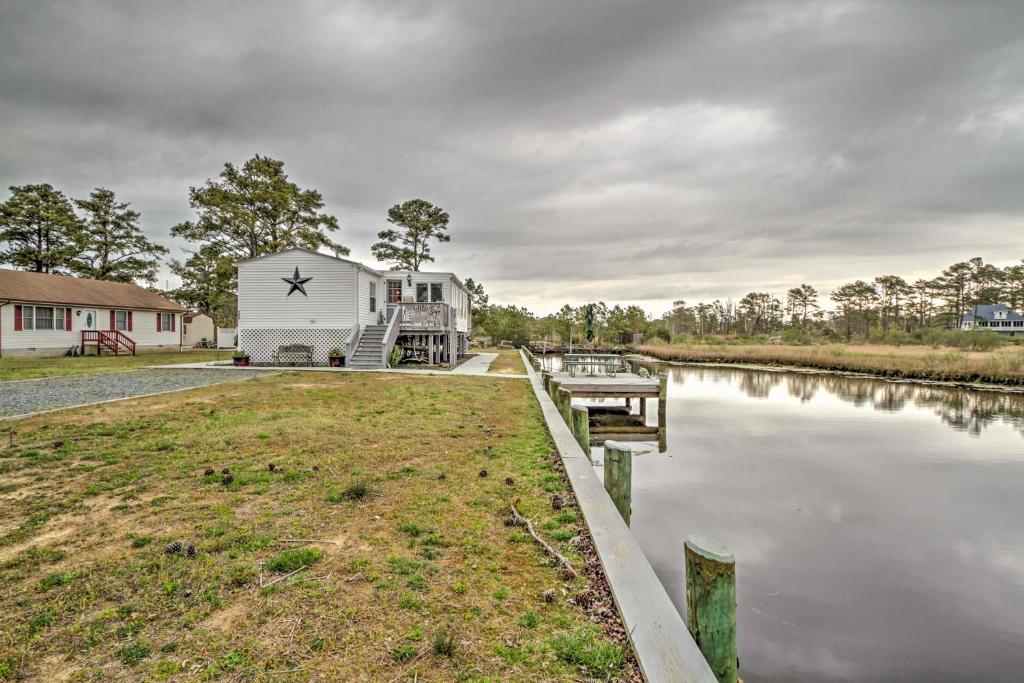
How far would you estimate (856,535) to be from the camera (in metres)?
6.42

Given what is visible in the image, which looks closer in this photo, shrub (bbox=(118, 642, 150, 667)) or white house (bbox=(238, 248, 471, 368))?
shrub (bbox=(118, 642, 150, 667))

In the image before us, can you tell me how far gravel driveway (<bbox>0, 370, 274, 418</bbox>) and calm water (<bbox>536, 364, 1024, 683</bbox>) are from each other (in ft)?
37.9

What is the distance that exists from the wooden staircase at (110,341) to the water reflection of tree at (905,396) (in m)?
33.2

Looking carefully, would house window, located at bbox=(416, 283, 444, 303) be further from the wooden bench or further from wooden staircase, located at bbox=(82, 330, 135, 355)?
wooden staircase, located at bbox=(82, 330, 135, 355)

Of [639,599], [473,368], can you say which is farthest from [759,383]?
[639,599]

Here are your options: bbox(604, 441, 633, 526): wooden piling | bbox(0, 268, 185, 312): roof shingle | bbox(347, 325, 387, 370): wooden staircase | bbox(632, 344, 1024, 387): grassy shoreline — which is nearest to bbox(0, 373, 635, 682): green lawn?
bbox(604, 441, 633, 526): wooden piling

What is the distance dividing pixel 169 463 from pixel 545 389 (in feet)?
30.0

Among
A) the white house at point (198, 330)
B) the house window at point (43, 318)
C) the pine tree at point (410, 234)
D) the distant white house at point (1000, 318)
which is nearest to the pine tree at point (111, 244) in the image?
the white house at point (198, 330)

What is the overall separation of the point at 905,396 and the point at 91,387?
28.6 meters

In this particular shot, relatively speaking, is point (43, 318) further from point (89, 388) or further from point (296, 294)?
point (89, 388)

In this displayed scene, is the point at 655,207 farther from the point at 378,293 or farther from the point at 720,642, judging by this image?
the point at 720,642

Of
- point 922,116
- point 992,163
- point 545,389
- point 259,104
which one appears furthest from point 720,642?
point 992,163

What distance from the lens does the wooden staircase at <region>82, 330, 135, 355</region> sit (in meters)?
23.8

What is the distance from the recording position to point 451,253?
40625mm
